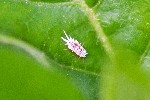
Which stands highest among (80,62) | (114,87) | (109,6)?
(109,6)

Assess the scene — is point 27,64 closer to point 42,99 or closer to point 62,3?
point 42,99

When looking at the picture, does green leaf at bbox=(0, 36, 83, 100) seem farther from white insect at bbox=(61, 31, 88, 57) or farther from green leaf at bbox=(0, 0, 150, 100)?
white insect at bbox=(61, 31, 88, 57)

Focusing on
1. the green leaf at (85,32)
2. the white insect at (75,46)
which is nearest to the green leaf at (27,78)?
the green leaf at (85,32)

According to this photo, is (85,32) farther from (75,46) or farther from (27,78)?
(27,78)

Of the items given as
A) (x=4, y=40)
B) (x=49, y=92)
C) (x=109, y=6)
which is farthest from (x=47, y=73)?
(x=109, y=6)

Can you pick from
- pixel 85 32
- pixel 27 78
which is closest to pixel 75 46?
pixel 85 32

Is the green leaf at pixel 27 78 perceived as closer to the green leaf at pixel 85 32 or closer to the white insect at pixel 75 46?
the green leaf at pixel 85 32
